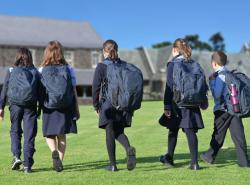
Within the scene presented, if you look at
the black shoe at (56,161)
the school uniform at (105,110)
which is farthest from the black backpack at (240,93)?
the black shoe at (56,161)

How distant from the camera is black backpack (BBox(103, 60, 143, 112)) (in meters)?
7.14

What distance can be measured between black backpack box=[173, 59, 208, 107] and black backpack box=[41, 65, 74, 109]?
5.05 feet

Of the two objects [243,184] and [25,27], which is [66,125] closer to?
[243,184]

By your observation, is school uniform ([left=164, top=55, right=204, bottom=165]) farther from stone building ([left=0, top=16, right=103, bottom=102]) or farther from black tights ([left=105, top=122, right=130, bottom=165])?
stone building ([left=0, top=16, right=103, bottom=102])

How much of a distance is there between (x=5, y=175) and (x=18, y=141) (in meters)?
0.72

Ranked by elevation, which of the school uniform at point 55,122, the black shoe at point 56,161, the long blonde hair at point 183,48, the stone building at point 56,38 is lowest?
the black shoe at point 56,161

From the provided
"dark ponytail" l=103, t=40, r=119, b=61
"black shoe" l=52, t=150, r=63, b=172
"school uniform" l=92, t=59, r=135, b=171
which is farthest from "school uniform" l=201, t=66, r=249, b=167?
"black shoe" l=52, t=150, r=63, b=172

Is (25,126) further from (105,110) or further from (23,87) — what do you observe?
(105,110)

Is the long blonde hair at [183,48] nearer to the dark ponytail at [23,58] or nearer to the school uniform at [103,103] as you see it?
the school uniform at [103,103]

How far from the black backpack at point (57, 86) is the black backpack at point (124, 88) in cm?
60

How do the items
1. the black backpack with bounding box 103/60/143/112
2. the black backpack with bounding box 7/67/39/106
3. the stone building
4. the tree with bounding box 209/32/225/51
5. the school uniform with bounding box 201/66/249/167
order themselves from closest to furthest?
the black backpack with bounding box 103/60/143/112
the black backpack with bounding box 7/67/39/106
the school uniform with bounding box 201/66/249/167
the stone building
the tree with bounding box 209/32/225/51

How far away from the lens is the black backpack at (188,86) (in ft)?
24.2

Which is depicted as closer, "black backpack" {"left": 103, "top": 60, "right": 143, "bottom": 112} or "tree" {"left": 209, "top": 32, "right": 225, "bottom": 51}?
"black backpack" {"left": 103, "top": 60, "right": 143, "bottom": 112}

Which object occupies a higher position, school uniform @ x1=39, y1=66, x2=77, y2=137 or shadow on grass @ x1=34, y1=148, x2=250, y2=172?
school uniform @ x1=39, y1=66, x2=77, y2=137
